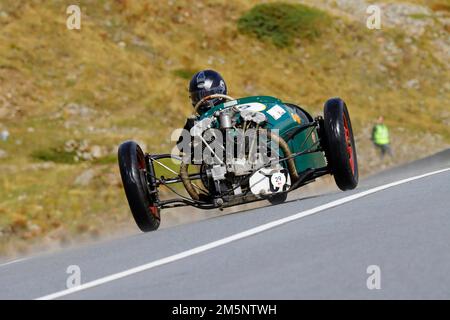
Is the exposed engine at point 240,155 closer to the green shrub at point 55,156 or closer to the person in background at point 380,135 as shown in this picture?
the green shrub at point 55,156

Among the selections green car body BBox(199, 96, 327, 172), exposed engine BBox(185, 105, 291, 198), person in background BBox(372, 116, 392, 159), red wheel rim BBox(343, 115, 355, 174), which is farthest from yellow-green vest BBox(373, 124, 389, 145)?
exposed engine BBox(185, 105, 291, 198)

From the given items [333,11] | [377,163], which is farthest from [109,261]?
[333,11]

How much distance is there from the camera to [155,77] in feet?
117

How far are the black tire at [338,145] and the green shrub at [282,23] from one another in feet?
94.1

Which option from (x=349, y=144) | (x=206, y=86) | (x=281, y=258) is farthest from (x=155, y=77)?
(x=281, y=258)

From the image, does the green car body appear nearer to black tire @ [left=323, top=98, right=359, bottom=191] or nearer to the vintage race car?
the vintage race car

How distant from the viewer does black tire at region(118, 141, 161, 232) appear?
36.9ft

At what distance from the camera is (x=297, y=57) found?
131 feet

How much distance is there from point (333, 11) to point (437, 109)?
8450 millimetres

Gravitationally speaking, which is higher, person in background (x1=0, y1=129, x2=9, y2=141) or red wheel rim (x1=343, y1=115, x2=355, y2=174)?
person in background (x1=0, y1=129, x2=9, y2=141)

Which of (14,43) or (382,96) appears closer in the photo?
(14,43)

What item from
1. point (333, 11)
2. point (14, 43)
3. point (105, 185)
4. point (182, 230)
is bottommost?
point (182, 230)

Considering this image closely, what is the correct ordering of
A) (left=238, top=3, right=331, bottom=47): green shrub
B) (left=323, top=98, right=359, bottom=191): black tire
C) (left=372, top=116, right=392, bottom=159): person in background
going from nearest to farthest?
(left=323, top=98, right=359, bottom=191): black tire
(left=372, top=116, right=392, bottom=159): person in background
(left=238, top=3, right=331, bottom=47): green shrub
